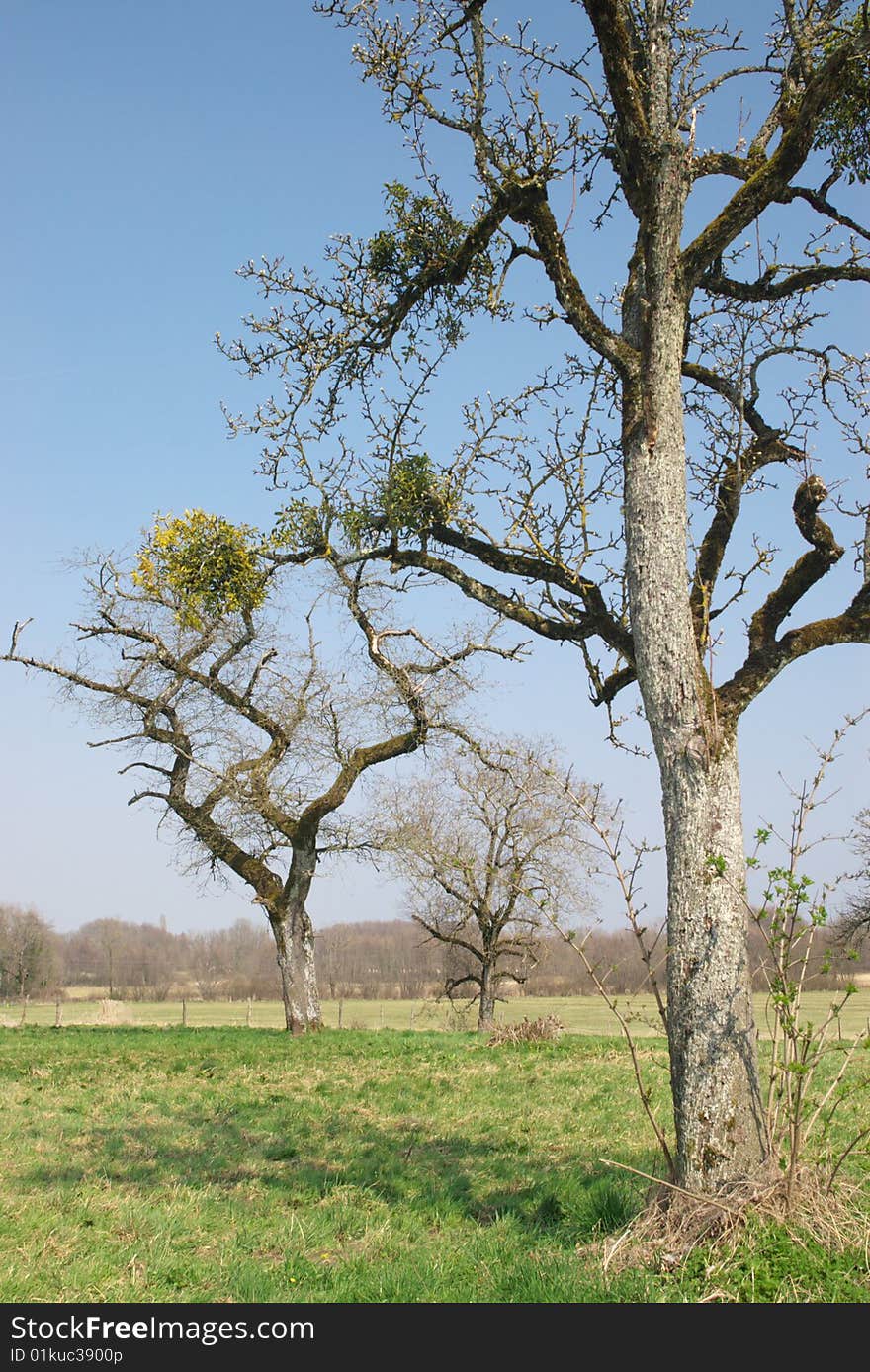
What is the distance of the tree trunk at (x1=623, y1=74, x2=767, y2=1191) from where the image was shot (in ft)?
19.0

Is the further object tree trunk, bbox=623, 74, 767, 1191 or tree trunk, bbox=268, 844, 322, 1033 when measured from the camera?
tree trunk, bbox=268, 844, 322, 1033

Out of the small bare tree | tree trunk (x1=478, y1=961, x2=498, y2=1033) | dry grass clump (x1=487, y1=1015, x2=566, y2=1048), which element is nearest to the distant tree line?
the small bare tree

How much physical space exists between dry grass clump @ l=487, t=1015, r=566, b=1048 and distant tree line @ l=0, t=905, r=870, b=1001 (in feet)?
64.9

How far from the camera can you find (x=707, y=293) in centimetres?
856

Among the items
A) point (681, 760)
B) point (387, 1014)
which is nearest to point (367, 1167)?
point (681, 760)

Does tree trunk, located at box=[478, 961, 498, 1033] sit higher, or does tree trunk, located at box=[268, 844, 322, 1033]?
tree trunk, located at box=[268, 844, 322, 1033]

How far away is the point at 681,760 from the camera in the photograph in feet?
20.8

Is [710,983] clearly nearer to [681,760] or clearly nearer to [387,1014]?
A: [681,760]

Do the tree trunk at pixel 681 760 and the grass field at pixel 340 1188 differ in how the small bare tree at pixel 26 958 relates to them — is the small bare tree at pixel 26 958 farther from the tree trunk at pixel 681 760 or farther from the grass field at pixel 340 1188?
the tree trunk at pixel 681 760

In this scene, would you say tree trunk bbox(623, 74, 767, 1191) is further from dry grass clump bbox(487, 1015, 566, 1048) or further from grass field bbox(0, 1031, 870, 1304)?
dry grass clump bbox(487, 1015, 566, 1048)

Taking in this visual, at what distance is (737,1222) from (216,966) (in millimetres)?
88333

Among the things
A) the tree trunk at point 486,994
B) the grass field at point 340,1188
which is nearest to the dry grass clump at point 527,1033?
the grass field at point 340,1188

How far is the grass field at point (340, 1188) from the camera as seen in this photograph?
5.21m

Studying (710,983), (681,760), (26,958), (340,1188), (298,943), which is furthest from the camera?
(26,958)
